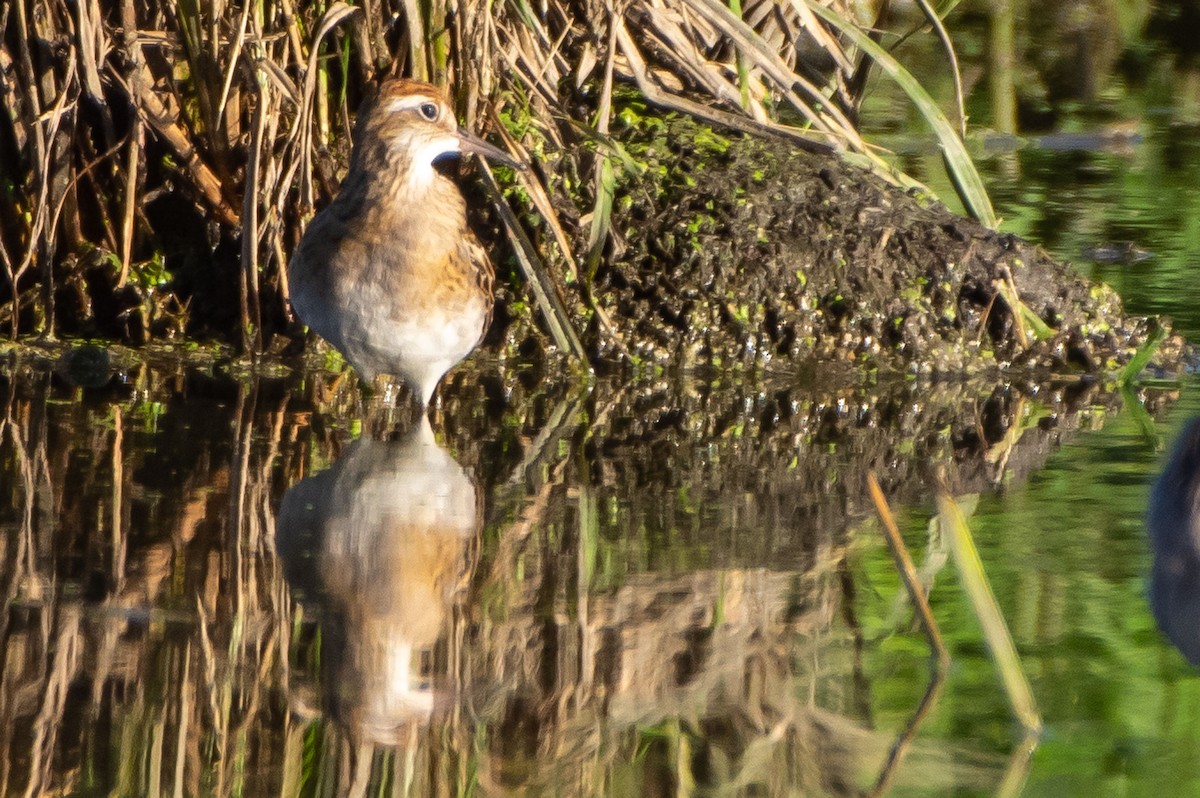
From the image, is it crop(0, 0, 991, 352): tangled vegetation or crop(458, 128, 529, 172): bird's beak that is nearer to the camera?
crop(458, 128, 529, 172): bird's beak

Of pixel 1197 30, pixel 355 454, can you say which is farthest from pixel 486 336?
pixel 1197 30

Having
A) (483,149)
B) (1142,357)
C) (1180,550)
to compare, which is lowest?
(1180,550)

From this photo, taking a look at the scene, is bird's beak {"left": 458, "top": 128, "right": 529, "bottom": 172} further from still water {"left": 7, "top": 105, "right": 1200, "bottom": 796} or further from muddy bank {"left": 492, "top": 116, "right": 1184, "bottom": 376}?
still water {"left": 7, "top": 105, "right": 1200, "bottom": 796}

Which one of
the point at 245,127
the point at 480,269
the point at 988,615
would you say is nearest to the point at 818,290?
the point at 480,269

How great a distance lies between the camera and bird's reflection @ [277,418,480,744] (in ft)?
11.9

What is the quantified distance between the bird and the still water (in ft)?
0.82

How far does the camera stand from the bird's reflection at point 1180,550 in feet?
11.8

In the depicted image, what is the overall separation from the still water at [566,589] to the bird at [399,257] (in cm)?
25

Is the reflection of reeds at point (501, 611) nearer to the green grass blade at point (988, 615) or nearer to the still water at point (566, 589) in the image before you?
the still water at point (566, 589)

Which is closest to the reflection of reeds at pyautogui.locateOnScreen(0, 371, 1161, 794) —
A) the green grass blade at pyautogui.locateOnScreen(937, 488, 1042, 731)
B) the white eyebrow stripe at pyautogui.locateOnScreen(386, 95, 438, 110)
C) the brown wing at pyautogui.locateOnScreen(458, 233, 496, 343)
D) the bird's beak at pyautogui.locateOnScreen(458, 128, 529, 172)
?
the green grass blade at pyautogui.locateOnScreen(937, 488, 1042, 731)

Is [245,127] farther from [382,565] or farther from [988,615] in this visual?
[988,615]

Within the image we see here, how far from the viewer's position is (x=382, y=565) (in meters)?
4.41

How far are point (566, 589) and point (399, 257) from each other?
2154 millimetres

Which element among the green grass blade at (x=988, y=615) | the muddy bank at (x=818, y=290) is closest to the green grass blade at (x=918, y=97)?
the muddy bank at (x=818, y=290)
